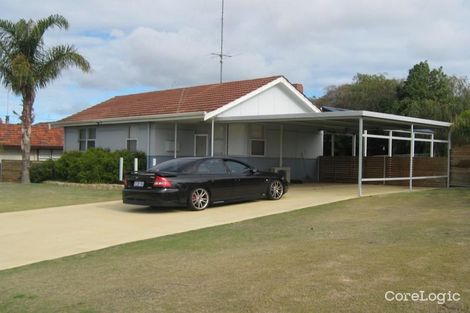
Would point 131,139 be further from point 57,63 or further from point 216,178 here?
point 216,178

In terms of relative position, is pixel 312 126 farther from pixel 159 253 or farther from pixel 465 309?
pixel 465 309

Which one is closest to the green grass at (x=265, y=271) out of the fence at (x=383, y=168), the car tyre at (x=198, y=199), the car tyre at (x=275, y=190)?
the car tyre at (x=198, y=199)

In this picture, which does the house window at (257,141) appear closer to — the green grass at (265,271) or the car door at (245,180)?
the car door at (245,180)

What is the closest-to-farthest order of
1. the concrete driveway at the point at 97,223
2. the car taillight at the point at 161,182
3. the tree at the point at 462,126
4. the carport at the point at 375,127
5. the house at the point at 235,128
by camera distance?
the concrete driveway at the point at 97,223
the car taillight at the point at 161,182
the carport at the point at 375,127
the tree at the point at 462,126
the house at the point at 235,128

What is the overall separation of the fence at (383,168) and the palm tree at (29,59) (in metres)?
11.2

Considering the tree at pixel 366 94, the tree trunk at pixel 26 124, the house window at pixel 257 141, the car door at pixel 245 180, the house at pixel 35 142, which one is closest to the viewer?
the car door at pixel 245 180

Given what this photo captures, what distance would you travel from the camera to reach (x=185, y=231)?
433 inches

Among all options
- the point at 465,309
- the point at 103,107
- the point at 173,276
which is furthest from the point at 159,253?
the point at 103,107

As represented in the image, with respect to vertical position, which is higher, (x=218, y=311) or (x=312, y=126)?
(x=312, y=126)

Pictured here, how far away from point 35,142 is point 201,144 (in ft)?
74.6

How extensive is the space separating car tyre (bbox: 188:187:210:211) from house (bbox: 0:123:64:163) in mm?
28553

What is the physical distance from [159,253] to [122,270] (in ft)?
3.79

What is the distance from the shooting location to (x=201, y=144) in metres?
23.4

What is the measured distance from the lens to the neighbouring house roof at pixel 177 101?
22.1 m
